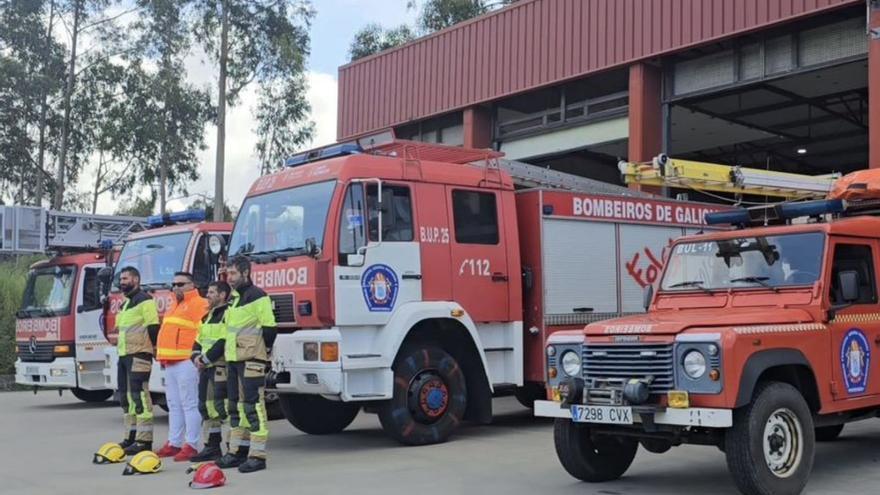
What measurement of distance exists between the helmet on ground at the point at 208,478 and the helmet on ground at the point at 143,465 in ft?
2.70

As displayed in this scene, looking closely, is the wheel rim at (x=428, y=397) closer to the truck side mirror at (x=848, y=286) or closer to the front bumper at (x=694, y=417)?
the front bumper at (x=694, y=417)

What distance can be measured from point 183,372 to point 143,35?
29.6m

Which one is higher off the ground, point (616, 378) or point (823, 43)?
point (823, 43)

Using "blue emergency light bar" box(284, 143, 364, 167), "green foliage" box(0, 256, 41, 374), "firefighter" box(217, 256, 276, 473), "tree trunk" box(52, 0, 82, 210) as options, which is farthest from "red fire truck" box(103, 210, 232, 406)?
"tree trunk" box(52, 0, 82, 210)

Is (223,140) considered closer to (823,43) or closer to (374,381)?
(823,43)

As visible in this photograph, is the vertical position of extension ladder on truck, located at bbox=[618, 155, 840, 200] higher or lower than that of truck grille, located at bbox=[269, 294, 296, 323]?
higher

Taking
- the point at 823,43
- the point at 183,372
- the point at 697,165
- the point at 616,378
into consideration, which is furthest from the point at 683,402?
the point at 823,43

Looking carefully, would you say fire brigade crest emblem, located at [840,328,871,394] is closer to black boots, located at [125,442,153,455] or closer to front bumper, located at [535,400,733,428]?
front bumper, located at [535,400,733,428]

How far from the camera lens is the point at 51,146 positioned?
38125 millimetres

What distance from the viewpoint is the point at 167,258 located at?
11.7 metres

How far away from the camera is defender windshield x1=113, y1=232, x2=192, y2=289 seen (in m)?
11.6

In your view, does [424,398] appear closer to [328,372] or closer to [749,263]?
[328,372]

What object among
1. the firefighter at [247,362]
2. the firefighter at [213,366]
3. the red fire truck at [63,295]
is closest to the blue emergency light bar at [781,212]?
the firefighter at [247,362]

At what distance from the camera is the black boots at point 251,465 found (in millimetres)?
8148
